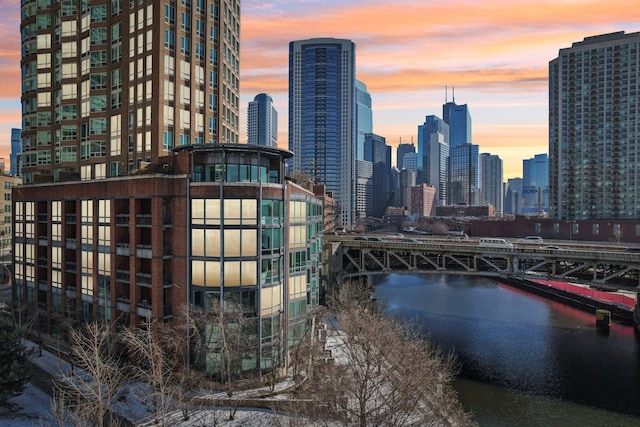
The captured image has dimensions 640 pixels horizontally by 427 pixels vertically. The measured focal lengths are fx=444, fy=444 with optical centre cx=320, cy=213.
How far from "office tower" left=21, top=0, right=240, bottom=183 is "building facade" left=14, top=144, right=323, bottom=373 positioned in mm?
9395

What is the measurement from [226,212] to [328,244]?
3182cm

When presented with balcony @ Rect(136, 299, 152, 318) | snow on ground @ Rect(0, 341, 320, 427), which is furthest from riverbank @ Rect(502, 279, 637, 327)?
balcony @ Rect(136, 299, 152, 318)

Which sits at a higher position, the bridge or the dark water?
the bridge

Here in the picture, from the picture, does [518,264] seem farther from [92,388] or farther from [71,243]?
[71,243]

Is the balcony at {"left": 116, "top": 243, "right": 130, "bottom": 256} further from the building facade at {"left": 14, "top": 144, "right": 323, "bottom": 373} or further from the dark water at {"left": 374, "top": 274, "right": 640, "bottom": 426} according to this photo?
the dark water at {"left": 374, "top": 274, "right": 640, "bottom": 426}

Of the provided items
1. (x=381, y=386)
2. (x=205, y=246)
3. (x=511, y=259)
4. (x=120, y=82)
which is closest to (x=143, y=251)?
(x=205, y=246)

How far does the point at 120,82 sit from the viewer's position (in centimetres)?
5322

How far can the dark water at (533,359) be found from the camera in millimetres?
41344

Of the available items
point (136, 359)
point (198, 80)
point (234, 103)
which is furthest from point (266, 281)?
point (234, 103)

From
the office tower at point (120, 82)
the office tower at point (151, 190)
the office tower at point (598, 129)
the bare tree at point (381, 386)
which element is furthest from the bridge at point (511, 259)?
the office tower at point (598, 129)

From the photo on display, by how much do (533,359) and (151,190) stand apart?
1881 inches

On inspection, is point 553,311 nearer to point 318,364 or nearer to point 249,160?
point 318,364

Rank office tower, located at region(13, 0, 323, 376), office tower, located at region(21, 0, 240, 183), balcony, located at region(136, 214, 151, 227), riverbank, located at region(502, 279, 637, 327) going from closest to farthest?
office tower, located at region(13, 0, 323, 376), balcony, located at region(136, 214, 151, 227), office tower, located at region(21, 0, 240, 183), riverbank, located at region(502, 279, 637, 327)

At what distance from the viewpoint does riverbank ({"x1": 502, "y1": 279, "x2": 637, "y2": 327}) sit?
72.8m
